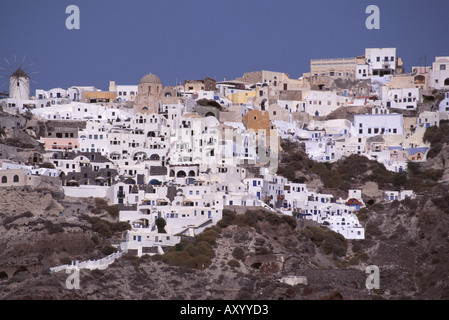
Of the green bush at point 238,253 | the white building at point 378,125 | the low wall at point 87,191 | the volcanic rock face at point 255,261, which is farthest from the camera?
the white building at point 378,125

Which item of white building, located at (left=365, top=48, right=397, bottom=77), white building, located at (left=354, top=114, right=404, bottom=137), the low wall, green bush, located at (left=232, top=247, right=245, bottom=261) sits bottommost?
green bush, located at (left=232, top=247, right=245, bottom=261)

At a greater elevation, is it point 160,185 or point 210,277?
point 160,185

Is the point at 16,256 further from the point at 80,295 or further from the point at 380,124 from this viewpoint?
the point at 380,124

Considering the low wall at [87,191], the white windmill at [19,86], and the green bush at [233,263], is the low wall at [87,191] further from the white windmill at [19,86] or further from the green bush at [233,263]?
the white windmill at [19,86]

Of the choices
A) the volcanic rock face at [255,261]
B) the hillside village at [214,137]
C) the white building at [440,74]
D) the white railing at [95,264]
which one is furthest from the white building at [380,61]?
the white railing at [95,264]

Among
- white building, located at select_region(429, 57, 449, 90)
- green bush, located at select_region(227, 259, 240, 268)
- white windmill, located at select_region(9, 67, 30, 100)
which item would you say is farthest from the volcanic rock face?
white windmill, located at select_region(9, 67, 30, 100)

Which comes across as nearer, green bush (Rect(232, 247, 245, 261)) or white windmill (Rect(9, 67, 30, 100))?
green bush (Rect(232, 247, 245, 261))

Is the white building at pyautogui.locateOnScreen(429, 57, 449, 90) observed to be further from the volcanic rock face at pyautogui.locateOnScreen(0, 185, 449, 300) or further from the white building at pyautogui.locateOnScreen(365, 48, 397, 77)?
the volcanic rock face at pyautogui.locateOnScreen(0, 185, 449, 300)
